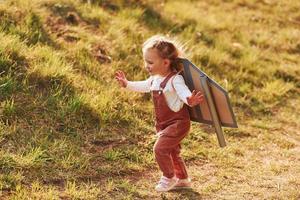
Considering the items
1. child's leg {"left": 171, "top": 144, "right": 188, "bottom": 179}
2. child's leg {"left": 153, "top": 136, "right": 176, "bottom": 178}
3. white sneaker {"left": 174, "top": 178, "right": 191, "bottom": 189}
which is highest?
child's leg {"left": 153, "top": 136, "right": 176, "bottom": 178}

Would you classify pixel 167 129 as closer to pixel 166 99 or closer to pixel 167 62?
pixel 166 99

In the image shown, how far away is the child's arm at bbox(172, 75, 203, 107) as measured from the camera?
4523mm

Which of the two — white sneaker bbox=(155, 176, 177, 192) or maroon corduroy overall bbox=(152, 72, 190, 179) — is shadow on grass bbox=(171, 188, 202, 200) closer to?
white sneaker bbox=(155, 176, 177, 192)

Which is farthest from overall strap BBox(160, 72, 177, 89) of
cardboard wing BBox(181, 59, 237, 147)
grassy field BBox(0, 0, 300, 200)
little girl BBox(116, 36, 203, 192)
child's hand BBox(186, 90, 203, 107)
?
grassy field BBox(0, 0, 300, 200)

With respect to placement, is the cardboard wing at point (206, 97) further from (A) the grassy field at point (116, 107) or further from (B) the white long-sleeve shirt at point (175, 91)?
(A) the grassy field at point (116, 107)

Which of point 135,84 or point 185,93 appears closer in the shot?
point 185,93

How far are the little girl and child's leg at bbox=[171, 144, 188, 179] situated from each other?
9 cm

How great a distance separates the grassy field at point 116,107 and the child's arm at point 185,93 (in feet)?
2.90

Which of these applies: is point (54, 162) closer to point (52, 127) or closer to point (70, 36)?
point (52, 127)

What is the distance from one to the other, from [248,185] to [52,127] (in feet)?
6.46

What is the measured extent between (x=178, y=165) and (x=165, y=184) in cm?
22

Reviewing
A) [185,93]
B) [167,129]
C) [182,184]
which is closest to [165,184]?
[182,184]

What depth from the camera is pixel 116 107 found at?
626cm

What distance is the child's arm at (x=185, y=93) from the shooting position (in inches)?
178
